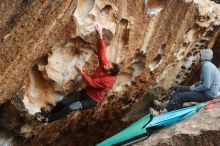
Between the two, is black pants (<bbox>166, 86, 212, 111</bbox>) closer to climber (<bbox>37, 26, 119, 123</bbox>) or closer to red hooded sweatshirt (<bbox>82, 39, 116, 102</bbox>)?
climber (<bbox>37, 26, 119, 123</bbox>)

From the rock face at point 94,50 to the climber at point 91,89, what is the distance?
0.24m

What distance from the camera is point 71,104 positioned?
1081 centimetres

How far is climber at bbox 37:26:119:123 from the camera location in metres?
10.5

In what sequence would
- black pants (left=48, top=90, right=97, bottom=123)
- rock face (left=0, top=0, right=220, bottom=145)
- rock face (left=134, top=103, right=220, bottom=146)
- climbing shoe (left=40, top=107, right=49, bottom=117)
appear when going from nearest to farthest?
1. rock face (left=0, top=0, right=220, bottom=145)
2. rock face (left=134, top=103, right=220, bottom=146)
3. black pants (left=48, top=90, right=97, bottom=123)
4. climbing shoe (left=40, top=107, right=49, bottom=117)

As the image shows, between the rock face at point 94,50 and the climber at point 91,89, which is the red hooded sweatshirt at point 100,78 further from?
the rock face at point 94,50

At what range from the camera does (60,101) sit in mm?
11086

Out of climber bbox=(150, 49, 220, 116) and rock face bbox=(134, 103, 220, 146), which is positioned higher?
climber bbox=(150, 49, 220, 116)

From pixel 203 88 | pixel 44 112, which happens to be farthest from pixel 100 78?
pixel 203 88

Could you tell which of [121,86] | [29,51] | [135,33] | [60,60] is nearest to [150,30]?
[135,33]

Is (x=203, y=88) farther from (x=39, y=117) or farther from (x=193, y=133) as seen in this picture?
(x=39, y=117)

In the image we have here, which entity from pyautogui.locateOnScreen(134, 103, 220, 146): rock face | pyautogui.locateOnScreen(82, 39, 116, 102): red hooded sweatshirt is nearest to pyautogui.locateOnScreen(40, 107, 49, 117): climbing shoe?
pyautogui.locateOnScreen(82, 39, 116, 102): red hooded sweatshirt

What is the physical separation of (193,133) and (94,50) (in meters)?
2.78

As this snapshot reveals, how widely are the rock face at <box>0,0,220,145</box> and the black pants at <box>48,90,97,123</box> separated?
197 mm

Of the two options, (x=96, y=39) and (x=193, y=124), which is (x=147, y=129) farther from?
(x=96, y=39)
